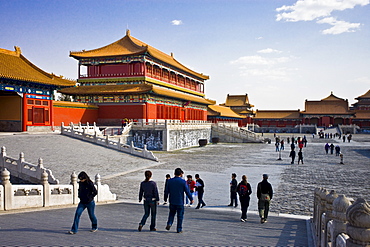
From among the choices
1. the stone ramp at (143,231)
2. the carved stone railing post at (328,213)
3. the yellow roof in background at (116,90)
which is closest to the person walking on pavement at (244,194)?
the stone ramp at (143,231)

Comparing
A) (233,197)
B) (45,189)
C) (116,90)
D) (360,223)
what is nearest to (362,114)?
(116,90)

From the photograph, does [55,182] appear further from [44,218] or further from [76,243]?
[76,243]

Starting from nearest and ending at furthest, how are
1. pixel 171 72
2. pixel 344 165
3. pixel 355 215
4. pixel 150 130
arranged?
pixel 355 215, pixel 344 165, pixel 150 130, pixel 171 72

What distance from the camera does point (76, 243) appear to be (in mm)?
6848

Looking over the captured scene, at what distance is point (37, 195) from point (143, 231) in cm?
453

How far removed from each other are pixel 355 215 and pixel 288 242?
412cm

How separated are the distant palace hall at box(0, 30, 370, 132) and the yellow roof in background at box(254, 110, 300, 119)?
2538 centimetres

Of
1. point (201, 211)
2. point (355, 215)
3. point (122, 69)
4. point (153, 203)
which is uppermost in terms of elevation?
point (122, 69)

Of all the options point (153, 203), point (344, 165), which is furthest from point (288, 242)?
point (344, 165)

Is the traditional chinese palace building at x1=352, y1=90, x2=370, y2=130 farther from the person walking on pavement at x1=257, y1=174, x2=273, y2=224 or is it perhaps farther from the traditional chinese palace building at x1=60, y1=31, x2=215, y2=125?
the person walking on pavement at x1=257, y1=174, x2=273, y2=224

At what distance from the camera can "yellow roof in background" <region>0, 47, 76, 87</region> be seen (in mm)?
26953

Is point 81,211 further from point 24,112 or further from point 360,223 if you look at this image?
point 24,112

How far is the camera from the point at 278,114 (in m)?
86.6

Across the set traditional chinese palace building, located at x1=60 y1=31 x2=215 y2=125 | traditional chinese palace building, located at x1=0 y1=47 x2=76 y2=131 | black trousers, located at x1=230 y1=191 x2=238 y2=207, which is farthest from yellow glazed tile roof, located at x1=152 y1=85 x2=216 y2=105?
black trousers, located at x1=230 y1=191 x2=238 y2=207
